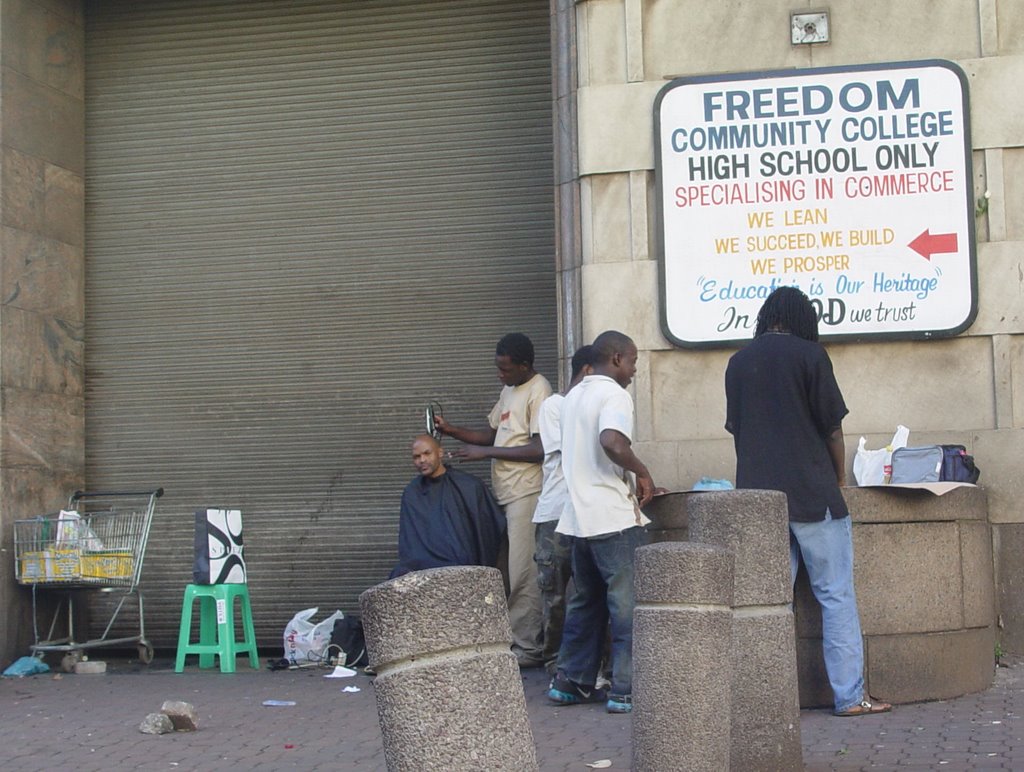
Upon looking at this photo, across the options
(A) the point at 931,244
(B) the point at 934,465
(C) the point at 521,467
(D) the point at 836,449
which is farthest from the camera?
Answer: (C) the point at 521,467

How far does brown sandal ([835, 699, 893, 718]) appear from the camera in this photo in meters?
6.87

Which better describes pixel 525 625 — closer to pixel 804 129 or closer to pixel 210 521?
pixel 210 521

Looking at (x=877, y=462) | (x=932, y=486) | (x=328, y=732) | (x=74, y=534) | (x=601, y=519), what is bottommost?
(x=328, y=732)

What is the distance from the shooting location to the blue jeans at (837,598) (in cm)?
680

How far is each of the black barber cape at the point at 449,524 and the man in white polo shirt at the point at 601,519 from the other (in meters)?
1.59

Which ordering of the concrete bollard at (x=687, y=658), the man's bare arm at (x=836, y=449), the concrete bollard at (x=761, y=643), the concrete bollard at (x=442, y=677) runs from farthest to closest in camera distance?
the man's bare arm at (x=836, y=449) → the concrete bollard at (x=761, y=643) → the concrete bollard at (x=687, y=658) → the concrete bollard at (x=442, y=677)

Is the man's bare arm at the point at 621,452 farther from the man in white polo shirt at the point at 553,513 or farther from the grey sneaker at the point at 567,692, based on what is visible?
the grey sneaker at the point at 567,692

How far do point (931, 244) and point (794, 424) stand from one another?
196cm

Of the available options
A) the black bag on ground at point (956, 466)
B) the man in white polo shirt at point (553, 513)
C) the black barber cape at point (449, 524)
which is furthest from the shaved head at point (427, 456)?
the black bag on ground at point (956, 466)

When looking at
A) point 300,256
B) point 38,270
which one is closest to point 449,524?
point 300,256

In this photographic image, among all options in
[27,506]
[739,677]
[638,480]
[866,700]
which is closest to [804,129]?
[638,480]

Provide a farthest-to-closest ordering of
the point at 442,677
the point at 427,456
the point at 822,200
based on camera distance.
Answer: the point at 427,456
the point at 822,200
the point at 442,677

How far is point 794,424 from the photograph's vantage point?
22.5ft

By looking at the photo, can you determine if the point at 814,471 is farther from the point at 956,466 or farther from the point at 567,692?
the point at 567,692
